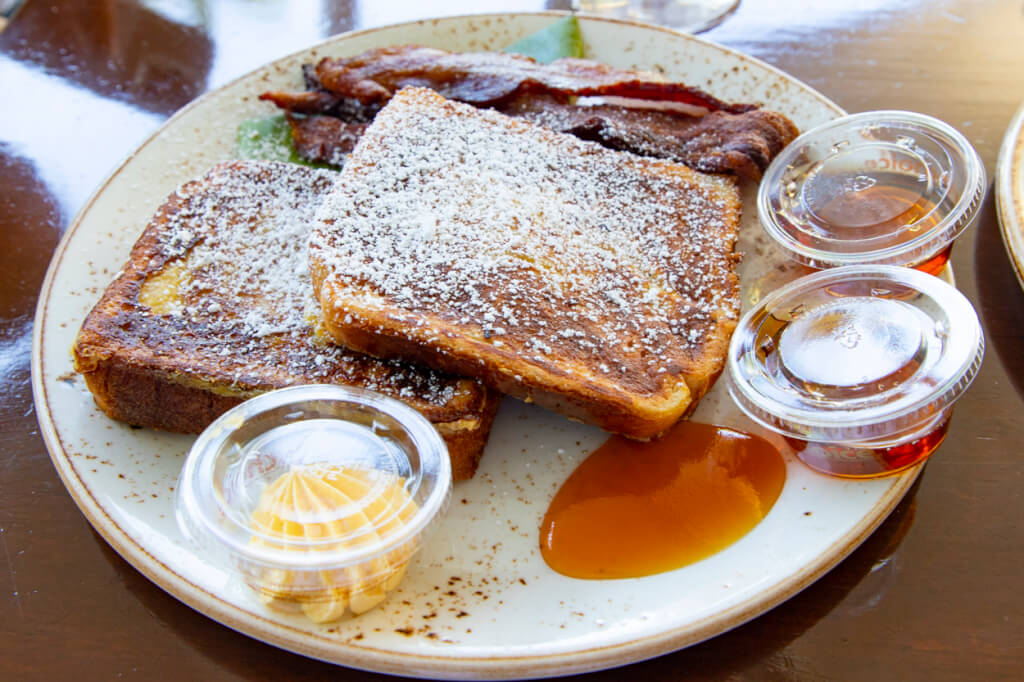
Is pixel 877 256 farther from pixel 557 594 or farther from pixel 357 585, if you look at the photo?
pixel 357 585

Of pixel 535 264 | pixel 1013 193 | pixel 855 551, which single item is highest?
pixel 535 264

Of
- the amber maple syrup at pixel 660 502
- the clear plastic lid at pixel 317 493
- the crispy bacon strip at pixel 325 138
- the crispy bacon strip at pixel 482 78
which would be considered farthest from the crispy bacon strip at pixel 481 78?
the clear plastic lid at pixel 317 493

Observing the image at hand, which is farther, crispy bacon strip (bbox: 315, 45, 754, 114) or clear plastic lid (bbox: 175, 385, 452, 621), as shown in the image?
crispy bacon strip (bbox: 315, 45, 754, 114)

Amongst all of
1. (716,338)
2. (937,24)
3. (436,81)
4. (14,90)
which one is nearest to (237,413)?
(716,338)

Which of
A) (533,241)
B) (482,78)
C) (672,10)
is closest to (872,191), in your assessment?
(533,241)

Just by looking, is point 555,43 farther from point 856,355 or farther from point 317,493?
point 317,493

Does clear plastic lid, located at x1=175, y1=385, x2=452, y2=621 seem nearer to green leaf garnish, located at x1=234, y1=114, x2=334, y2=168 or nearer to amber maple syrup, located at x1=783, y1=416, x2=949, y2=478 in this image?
amber maple syrup, located at x1=783, y1=416, x2=949, y2=478

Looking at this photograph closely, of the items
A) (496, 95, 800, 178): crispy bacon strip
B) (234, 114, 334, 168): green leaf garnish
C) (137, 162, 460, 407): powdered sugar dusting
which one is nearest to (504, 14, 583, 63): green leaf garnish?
(496, 95, 800, 178): crispy bacon strip
